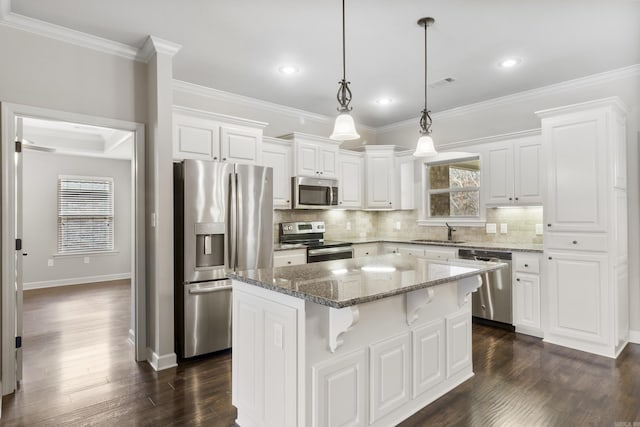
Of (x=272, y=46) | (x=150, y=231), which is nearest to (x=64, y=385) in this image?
(x=150, y=231)

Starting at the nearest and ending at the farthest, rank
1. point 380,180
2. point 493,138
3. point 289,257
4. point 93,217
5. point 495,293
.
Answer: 1. point 495,293
2. point 289,257
3. point 493,138
4. point 380,180
5. point 93,217

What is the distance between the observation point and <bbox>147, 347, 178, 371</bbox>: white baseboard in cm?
317

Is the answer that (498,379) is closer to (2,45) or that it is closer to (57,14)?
(57,14)

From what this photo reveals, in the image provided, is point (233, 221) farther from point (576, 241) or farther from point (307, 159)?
point (576, 241)

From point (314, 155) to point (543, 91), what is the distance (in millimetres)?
2902

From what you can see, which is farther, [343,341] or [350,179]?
[350,179]

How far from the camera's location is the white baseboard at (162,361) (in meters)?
3.17

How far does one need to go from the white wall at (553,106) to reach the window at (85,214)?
20.1 ft

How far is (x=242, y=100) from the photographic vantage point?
478cm

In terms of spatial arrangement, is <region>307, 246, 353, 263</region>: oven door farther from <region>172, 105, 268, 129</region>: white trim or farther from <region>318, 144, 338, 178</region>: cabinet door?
<region>172, 105, 268, 129</region>: white trim

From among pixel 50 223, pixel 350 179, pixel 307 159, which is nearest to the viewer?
pixel 307 159

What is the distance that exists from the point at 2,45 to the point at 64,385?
105 inches

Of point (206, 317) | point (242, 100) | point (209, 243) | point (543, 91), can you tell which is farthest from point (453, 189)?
point (206, 317)

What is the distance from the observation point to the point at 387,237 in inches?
240
